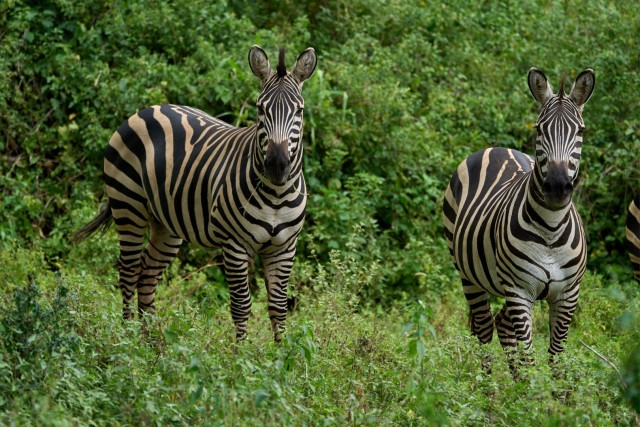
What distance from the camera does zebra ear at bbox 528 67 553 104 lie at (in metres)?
6.90

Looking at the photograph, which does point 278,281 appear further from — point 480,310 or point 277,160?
point 480,310

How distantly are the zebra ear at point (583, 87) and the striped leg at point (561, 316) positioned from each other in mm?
1271

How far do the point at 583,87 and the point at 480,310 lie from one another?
2062 mm

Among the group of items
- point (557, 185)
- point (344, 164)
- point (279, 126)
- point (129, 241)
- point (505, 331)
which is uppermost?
point (557, 185)

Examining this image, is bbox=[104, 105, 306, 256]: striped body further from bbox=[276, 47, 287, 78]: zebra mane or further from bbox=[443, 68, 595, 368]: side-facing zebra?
bbox=[443, 68, 595, 368]: side-facing zebra

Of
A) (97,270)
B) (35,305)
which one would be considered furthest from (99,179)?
(35,305)

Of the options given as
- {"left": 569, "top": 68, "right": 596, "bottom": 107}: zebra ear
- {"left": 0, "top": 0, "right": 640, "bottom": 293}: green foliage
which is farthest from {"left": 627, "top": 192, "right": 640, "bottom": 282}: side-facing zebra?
{"left": 0, "top": 0, "right": 640, "bottom": 293}: green foliage

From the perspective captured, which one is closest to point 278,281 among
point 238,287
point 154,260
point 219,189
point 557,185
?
point 238,287

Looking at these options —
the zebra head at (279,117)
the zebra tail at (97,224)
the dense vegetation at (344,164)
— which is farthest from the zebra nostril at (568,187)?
the zebra tail at (97,224)

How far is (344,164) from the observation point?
37.7 ft

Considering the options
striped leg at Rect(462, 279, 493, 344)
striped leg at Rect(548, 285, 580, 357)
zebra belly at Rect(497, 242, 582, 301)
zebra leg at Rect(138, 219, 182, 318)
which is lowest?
zebra leg at Rect(138, 219, 182, 318)

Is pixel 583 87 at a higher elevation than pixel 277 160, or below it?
higher

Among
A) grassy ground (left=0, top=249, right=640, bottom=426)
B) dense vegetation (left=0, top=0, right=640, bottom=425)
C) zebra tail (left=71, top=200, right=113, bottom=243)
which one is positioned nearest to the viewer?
grassy ground (left=0, top=249, right=640, bottom=426)

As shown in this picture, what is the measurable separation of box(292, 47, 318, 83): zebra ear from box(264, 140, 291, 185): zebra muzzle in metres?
0.71
